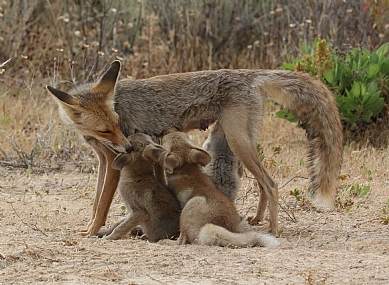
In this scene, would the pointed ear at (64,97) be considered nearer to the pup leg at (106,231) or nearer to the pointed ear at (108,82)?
the pointed ear at (108,82)

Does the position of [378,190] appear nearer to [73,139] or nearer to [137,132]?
[137,132]

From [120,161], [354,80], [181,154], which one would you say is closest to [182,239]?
[181,154]

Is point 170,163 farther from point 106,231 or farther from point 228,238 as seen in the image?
point 106,231

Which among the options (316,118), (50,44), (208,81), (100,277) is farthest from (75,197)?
(50,44)

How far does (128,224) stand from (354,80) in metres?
5.14

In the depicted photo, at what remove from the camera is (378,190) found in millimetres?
8602

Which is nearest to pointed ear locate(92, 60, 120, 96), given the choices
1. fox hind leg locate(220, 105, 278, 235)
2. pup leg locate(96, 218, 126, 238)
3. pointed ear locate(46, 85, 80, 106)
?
pointed ear locate(46, 85, 80, 106)

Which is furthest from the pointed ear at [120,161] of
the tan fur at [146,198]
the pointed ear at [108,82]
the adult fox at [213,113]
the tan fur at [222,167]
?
the tan fur at [222,167]

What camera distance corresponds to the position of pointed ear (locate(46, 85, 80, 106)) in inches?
266

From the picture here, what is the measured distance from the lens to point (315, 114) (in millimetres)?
7383

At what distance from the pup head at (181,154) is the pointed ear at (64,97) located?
0.93 meters

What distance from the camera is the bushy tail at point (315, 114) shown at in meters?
7.34

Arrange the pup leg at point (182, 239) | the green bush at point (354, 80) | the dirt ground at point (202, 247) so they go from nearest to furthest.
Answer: the dirt ground at point (202, 247)
the pup leg at point (182, 239)
the green bush at point (354, 80)

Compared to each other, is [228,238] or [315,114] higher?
[315,114]
